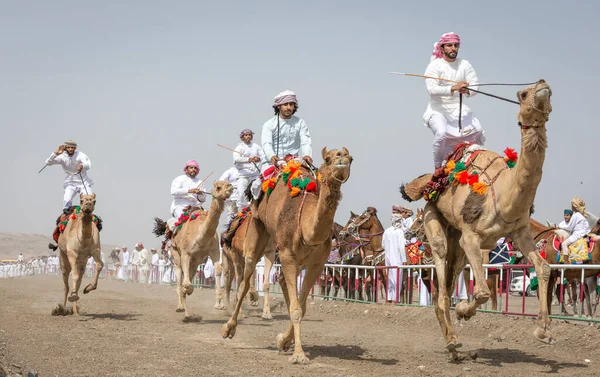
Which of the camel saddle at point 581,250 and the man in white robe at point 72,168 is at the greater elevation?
the man in white robe at point 72,168

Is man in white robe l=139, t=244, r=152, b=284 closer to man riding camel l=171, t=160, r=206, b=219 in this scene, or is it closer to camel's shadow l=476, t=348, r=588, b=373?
man riding camel l=171, t=160, r=206, b=219

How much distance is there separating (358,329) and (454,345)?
455 centimetres

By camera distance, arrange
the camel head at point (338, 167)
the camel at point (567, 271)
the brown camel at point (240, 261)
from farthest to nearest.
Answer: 1. the brown camel at point (240, 261)
2. the camel at point (567, 271)
3. the camel head at point (338, 167)

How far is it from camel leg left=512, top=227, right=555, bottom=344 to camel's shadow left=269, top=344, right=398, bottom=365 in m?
1.78

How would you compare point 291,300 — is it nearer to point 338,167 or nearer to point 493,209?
point 338,167

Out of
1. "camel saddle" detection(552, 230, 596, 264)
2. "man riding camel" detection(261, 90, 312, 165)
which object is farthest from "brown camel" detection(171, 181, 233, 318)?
"camel saddle" detection(552, 230, 596, 264)

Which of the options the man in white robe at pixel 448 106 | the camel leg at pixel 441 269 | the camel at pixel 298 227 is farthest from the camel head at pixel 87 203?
the camel leg at pixel 441 269

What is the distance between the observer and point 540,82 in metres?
8.29

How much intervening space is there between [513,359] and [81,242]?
32.6 ft

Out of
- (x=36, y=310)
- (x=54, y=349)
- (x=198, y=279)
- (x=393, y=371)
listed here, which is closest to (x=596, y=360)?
(x=393, y=371)

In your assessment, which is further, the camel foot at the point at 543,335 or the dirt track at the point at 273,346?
the dirt track at the point at 273,346

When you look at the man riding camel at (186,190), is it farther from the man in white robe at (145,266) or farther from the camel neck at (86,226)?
the man in white robe at (145,266)

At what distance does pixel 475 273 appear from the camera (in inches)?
355

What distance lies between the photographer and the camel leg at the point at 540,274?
8.23 meters
